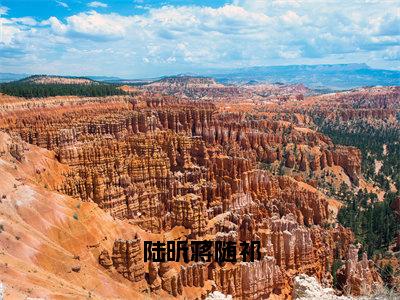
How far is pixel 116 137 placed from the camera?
61656mm

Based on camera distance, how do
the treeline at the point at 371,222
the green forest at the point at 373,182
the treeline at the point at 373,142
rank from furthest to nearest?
the treeline at the point at 373,142 → the green forest at the point at 373,182 → the treeline at the point at 371,222

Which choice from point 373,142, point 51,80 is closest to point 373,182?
point 373,142

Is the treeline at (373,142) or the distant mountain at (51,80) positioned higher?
the distant mountain at (51,80)

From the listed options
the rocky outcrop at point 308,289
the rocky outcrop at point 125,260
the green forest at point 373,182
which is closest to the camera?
the rocky outcrop at point 308,289

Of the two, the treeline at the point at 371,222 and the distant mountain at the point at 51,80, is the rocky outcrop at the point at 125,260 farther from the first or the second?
the distant mountain at the point at 51,80

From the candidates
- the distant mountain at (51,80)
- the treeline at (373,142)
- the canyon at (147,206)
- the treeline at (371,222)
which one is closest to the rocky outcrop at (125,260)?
the canyon at (147,206)

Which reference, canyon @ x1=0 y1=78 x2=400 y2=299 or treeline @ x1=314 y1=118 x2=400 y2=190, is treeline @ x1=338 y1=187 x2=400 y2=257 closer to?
canyon @ x1=0 y1=78 x2=400 y2=299

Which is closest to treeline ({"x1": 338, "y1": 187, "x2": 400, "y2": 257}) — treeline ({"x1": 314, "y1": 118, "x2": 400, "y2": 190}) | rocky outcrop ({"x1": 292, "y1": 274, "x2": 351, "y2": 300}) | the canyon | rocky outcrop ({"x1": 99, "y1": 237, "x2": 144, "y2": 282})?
the canyon

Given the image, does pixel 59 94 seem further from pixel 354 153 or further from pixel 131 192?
pixel 354 153

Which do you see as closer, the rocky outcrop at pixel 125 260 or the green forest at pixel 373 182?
the rocky outcrop at pixel 125 260

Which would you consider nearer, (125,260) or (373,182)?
(125,260)

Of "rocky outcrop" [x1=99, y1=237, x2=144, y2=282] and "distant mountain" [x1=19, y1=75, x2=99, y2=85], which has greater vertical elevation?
"distant mountain" [x1=19, y1=75, x2=99, y2=85]

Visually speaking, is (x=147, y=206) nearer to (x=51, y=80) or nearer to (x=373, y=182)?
(x=373, y=182)

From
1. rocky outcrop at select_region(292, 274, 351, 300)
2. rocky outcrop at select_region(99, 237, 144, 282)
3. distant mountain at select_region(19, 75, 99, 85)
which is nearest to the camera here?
rocky outcrop at select_region(292, 274, 351, 300)
